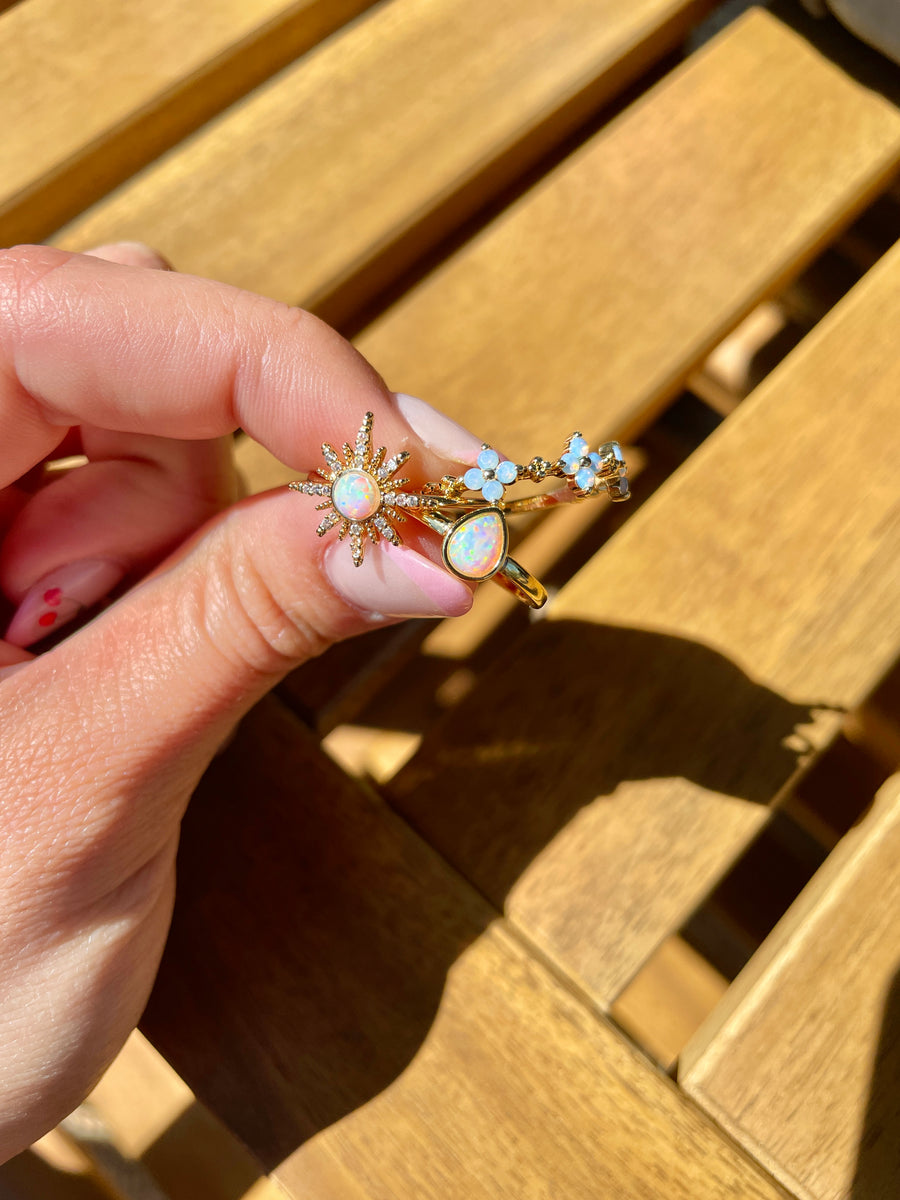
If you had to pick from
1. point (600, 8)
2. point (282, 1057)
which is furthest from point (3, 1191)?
point (600, 8)

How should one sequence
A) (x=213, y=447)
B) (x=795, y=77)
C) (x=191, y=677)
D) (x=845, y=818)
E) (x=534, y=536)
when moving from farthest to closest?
(x=534, y=536)
(x=845, y=818)
(x=795, y=77)
(x=213, y=447)
(x=191, y=677)

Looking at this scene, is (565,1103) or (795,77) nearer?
(565,1103)

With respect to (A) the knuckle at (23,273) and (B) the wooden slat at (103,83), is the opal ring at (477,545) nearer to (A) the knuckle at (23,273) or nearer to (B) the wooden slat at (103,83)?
(A) the knuckle at (23,273)

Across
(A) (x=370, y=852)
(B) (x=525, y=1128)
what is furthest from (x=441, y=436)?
(B) (x=525, y=1128)

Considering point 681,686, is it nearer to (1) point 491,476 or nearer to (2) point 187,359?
(1) point 491,476

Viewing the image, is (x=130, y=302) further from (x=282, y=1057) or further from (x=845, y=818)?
(x=845, y=818)

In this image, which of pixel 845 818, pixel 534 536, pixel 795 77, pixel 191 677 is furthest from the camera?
pixel 534 536

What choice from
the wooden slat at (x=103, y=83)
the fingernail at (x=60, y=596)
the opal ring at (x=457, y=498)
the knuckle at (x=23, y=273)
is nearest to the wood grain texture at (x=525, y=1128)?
the opal ring at (x=457, y=498)
